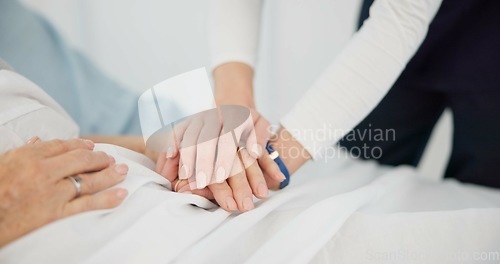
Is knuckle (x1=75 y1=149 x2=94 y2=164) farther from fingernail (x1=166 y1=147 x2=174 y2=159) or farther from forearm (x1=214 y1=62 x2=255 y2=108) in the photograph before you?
forearm (x1=214 y1=62 x2=255 y2=108)

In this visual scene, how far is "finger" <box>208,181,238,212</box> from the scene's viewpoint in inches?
21.3

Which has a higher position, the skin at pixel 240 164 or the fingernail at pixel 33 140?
the fingernail at pixel 33 140

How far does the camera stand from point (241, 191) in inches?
21.7

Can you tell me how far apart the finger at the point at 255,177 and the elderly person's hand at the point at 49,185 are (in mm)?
160

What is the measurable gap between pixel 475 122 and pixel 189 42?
0.60 meters

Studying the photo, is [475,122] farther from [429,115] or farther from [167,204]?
[167,204]

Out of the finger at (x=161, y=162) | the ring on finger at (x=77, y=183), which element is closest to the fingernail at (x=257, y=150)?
the finger at (x=161, y=162)

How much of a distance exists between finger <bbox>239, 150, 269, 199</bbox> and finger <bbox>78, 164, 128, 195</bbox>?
0.16 m

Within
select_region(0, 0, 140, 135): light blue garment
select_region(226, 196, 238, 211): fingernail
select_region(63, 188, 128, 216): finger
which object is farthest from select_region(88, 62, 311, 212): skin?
select_region(0, 0, 140, 135): light blue garment

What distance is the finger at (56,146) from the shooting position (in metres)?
0.47

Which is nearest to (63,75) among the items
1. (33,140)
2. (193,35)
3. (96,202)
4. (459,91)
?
(193,35)

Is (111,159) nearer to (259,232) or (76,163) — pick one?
(76,163)

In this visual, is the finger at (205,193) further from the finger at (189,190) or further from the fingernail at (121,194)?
the fingernail at (121,194)

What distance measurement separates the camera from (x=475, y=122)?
78 cm
